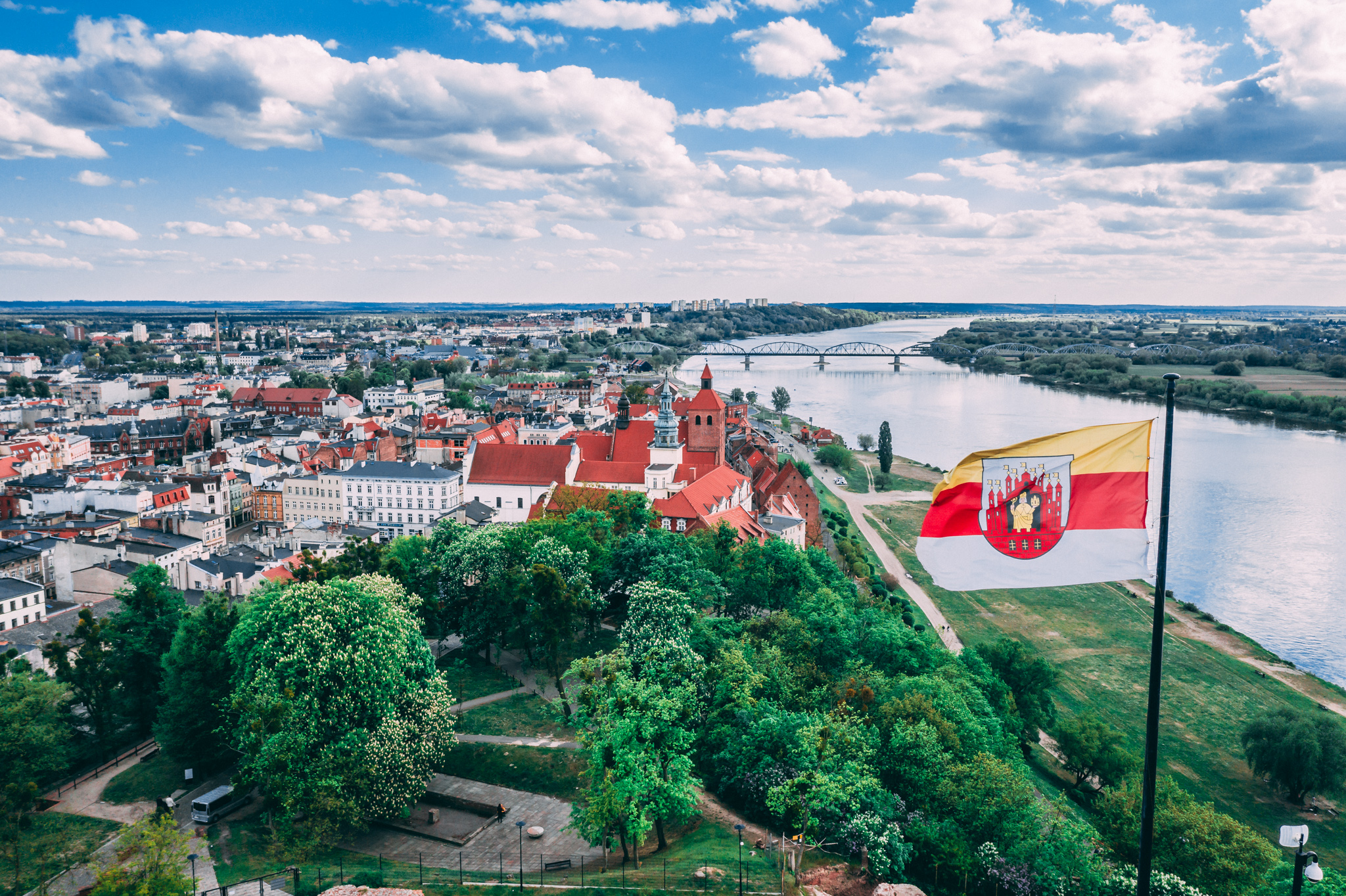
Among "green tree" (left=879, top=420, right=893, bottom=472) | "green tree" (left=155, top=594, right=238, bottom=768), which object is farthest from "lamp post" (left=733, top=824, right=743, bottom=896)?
"green tree" (left=879, top=420, right=893, bottom=472)

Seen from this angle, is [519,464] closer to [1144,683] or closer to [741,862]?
[1144,683]

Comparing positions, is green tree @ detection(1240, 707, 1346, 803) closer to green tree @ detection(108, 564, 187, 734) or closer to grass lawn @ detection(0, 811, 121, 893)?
grass lawn @ detection(0, 811, 121, 893)

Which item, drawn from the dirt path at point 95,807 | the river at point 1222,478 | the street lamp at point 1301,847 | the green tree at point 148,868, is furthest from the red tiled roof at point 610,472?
the street lamp at point 1301,847

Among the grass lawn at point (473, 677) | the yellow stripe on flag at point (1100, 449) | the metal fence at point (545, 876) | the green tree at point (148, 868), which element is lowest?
the grass lawn at point (473, 677)

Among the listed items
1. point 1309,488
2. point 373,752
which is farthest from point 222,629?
point 1309,488

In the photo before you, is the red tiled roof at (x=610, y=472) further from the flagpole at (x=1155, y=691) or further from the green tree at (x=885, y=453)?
the flagpole at (x=1155, y=691)
